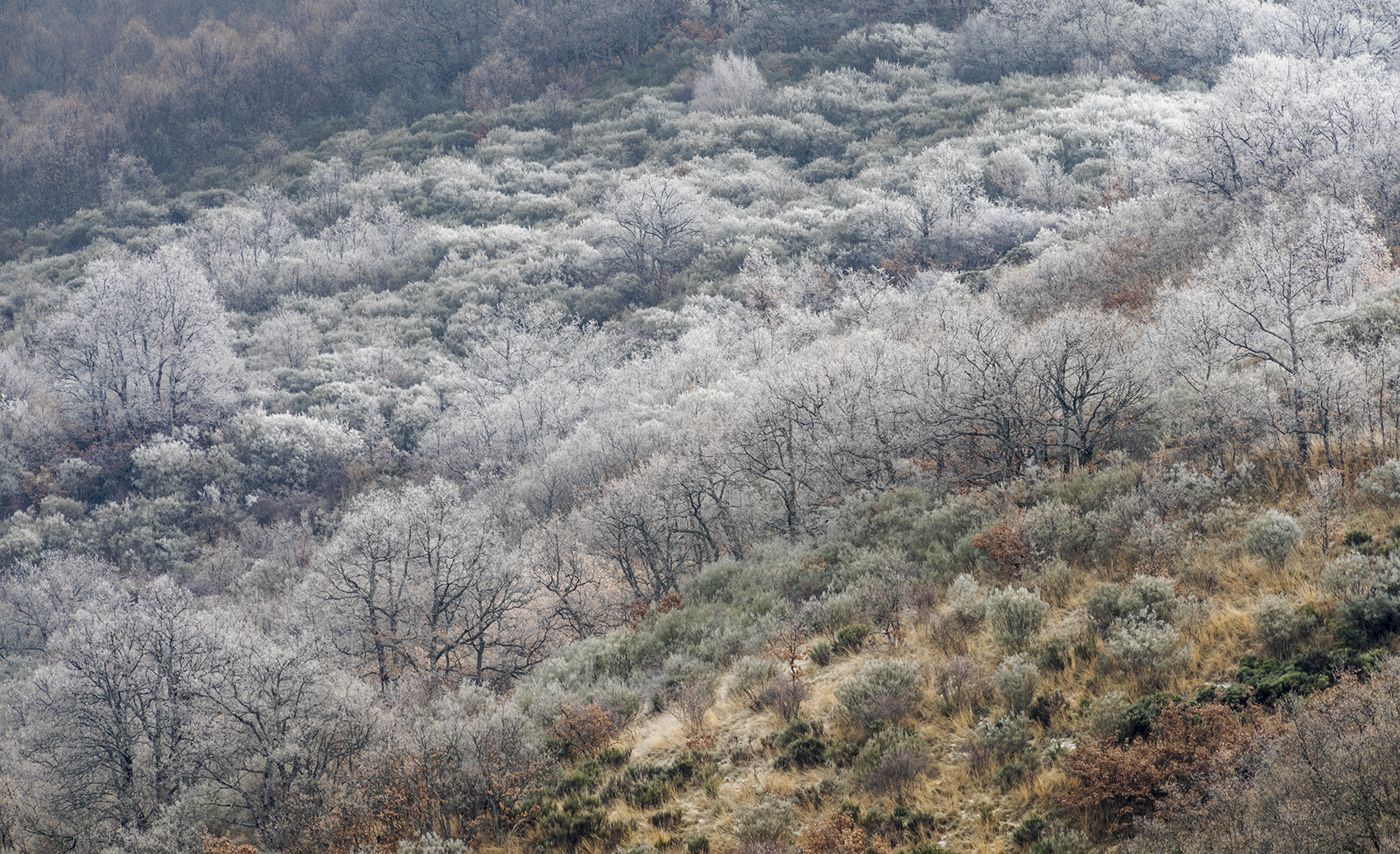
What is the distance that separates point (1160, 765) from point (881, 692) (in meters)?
2.87

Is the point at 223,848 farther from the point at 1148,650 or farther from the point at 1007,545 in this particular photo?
the point at 1007,545

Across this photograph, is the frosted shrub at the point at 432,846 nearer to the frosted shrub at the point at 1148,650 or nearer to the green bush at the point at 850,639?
the green bush at the point at 850,639

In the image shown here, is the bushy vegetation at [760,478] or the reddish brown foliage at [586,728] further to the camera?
the reddish brown foliage at [586,728]

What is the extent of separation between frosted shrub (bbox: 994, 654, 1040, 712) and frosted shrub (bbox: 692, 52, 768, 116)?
6638 cm

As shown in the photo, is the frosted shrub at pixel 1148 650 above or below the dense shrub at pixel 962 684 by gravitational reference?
above

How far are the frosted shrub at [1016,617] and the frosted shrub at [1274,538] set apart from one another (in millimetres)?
2309

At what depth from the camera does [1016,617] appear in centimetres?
919

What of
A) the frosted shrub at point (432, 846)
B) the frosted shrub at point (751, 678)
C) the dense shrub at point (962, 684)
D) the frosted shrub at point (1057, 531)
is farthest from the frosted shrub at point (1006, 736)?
the frosted shrub at point (432, 846)

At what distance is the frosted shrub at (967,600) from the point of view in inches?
386

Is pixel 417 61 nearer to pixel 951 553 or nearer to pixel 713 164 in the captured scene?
pixel 713 164

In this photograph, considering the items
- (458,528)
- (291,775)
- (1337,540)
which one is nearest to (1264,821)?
(1337,540)

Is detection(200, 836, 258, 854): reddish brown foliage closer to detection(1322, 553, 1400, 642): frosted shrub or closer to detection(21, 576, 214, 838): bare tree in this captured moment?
detection(21, 576, 214, 838): bare tree

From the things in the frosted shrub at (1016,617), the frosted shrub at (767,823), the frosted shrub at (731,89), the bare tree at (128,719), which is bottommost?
the bare tree at (128,719)

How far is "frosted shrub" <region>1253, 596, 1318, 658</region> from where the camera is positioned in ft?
24.2
